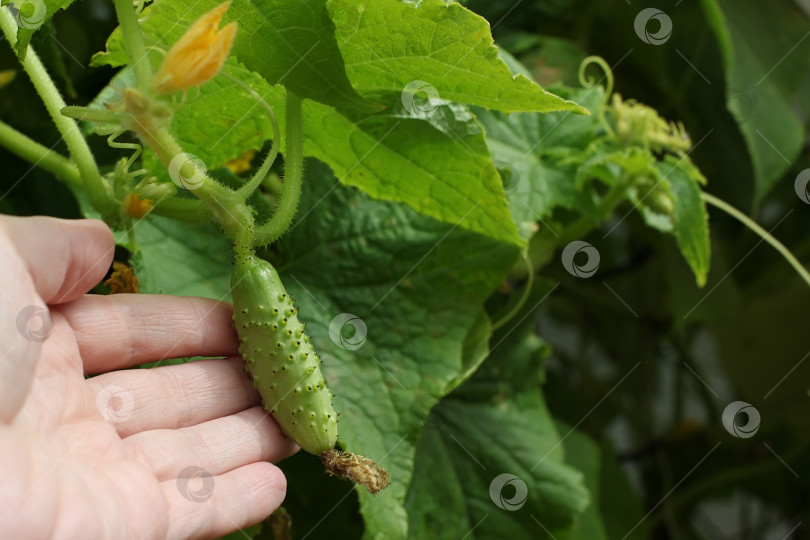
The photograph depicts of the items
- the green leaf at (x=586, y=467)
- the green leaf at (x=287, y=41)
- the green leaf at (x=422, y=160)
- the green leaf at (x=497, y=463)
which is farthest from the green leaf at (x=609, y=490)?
the green leaf at (x=287, y=41)

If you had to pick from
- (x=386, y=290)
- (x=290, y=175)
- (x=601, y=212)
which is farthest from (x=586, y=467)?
(x=290, y=175)

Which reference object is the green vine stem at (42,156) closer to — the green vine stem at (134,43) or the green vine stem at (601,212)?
the green vine stem at (134,43)

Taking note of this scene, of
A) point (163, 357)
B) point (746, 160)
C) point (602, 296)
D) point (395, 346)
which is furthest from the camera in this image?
point (602, 296)

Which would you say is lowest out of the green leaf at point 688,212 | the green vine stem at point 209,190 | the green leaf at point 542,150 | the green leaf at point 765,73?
the green vine stem at point 209,190

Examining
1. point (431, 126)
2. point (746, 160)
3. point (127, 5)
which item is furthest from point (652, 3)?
point (127, 5)

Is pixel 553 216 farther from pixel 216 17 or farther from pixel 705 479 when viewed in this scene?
pixel 705 479

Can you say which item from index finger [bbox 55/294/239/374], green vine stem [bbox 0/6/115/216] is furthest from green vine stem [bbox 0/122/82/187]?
index finger [bbox 55/294/239/374]
